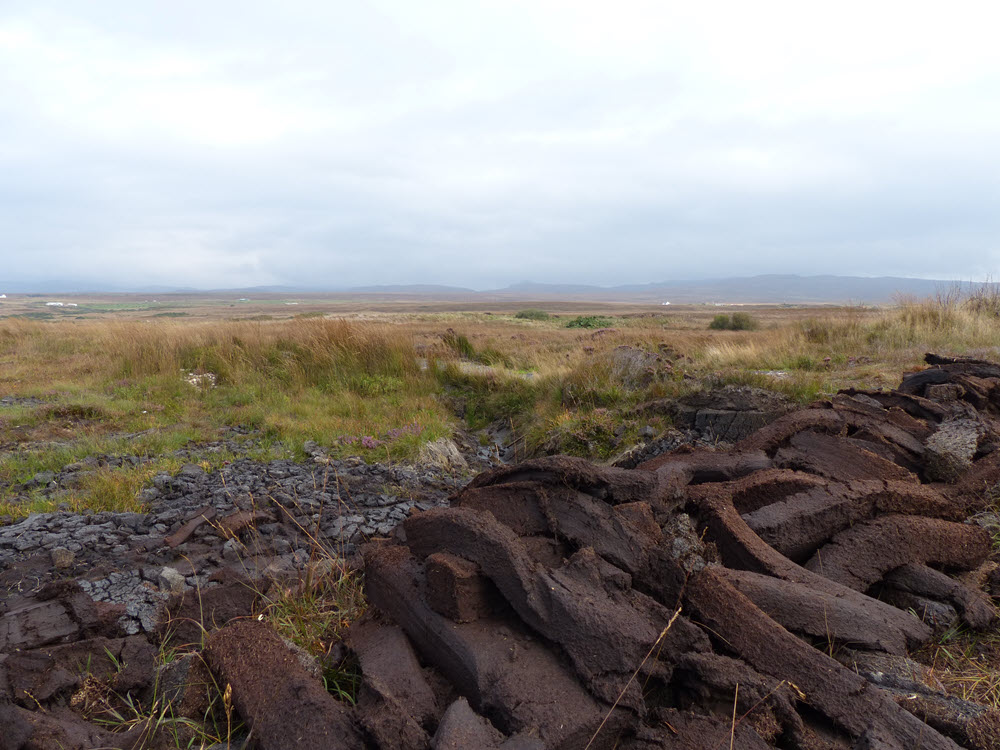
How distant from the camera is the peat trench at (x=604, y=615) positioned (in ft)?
6.17

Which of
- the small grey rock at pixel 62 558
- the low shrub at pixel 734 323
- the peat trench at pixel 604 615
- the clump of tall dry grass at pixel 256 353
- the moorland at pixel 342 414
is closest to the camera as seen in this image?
the peat trench at pixel 604 615

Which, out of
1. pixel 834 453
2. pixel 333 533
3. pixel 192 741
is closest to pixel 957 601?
pixel 834 453

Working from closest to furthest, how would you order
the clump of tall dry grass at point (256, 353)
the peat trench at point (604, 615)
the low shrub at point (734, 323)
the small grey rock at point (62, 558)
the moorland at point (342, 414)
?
1. the peat trench at point (604, 615)
2. the moorland at point (342, 414)
3. the small grey rock at point (62, 558)
4. the clump of tall dry grass at point (256, 353)
5. the low shrub at point (734, 323)

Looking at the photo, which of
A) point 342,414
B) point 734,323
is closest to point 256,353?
point 342,414

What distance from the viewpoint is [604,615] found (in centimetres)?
211

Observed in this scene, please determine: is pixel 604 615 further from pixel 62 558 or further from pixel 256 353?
pixel 256 353

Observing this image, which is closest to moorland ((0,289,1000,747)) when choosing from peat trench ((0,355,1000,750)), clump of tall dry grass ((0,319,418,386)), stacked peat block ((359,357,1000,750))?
clump of tall dry grass ((0,319,418,386))

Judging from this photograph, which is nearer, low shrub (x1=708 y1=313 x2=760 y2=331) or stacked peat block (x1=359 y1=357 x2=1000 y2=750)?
stacked peat block (x1=359 y1=357 x2=1000 y2=750)

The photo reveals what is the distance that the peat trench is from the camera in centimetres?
188

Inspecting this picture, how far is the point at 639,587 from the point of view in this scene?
245 cm

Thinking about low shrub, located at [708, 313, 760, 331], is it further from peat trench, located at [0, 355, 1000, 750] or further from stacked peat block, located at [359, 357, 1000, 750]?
stacked peat block, located at [359, 357, 1000, 750]

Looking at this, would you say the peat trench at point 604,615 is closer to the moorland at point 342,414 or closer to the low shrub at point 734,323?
the moorland at point 342,414

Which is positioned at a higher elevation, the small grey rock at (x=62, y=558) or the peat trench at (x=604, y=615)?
the peat trench at (x=604, y=615)

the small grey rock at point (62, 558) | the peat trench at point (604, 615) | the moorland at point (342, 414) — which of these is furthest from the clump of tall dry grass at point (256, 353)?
the peat trench at point (604, 615)
